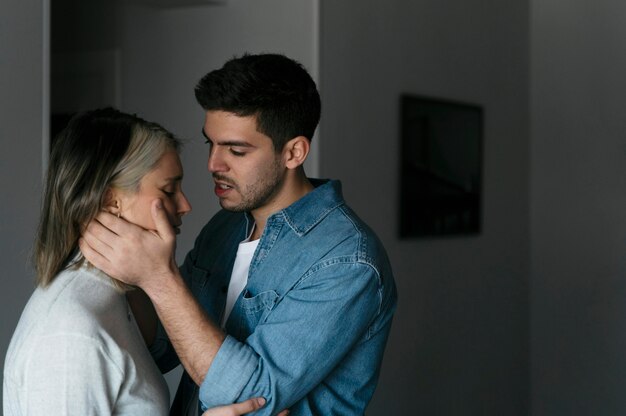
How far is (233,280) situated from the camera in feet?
6.69

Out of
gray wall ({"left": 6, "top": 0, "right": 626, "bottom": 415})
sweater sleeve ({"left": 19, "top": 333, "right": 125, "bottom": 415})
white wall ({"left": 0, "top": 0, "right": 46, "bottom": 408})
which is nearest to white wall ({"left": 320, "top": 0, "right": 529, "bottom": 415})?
gray wall ({"left": 6, "top": 0, "right": 626, "bottom": 415})

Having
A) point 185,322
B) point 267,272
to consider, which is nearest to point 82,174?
point 185,322

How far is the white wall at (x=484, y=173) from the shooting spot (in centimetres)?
395

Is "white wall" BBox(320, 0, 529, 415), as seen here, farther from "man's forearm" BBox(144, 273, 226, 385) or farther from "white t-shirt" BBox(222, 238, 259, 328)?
"man's forearm" BBox(144, 273, 226, 385)

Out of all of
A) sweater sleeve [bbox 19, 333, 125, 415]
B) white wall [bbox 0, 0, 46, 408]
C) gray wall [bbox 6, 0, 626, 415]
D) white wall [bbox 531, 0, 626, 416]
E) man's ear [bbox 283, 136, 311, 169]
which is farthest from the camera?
white wall [bbox 531, 0, 626, 416]

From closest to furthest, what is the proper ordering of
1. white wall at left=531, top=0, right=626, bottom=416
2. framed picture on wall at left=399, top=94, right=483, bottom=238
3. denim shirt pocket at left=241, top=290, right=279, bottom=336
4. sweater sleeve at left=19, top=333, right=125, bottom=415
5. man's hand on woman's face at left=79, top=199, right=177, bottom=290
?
sweater sleeve at left=19, top=333, right=125, bottom=415 → man's hand on woman's face at left=79, top=199, right=177, bottom=290 → denim shirt pocket at left=241, top=290, right=279, bottom=336 → framed picture on wall at left=399, top=94, right=483, bottom=238 → white wall at left=531, top=0, right=626, bottom=416

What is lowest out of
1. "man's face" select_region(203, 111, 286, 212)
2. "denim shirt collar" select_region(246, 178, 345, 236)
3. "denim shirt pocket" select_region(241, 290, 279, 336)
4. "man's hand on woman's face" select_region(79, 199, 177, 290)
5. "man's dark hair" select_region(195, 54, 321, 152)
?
"denim shirt pocket" select_region(241, 290, 279, 336)

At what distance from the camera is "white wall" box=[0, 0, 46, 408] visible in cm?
244

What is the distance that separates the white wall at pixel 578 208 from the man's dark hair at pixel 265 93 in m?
3.58

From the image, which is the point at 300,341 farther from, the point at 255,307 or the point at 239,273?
the point at 239,273

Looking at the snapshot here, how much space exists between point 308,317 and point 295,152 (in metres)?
0.46

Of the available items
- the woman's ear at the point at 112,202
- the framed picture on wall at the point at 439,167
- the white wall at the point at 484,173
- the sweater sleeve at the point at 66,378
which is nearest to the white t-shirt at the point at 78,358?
the sweater sleeve at the point at 66,378

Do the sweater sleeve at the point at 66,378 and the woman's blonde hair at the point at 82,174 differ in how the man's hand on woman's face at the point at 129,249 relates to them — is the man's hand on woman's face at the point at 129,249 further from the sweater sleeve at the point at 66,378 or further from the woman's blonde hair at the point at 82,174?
the sweater sleeve at the point at 66,378

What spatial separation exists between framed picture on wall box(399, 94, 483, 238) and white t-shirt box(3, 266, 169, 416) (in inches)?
109
